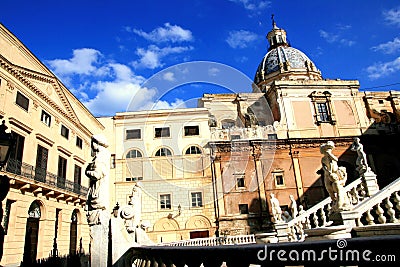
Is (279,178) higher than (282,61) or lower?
lower

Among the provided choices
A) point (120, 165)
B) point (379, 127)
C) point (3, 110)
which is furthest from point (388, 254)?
point (379, 127)

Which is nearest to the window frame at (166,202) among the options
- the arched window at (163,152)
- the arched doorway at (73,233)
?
the arched window at (163,152)

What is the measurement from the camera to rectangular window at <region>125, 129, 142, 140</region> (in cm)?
2495

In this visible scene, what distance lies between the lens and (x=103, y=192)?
529cm

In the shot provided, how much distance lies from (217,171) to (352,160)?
11.7 m

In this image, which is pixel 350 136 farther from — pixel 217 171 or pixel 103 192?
pixel 103 192

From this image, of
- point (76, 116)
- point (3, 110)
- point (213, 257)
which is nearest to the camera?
point (213, 257)

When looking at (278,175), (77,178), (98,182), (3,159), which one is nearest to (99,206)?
(98,182)

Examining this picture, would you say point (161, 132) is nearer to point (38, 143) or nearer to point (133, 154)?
point (133, 154)

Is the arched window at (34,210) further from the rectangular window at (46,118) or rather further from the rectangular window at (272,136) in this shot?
the rectangular window at (272,136)

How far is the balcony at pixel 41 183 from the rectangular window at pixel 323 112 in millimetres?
21292

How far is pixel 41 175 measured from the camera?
17.3 m

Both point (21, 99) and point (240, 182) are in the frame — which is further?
point (240, 182)

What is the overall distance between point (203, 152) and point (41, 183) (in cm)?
1222
